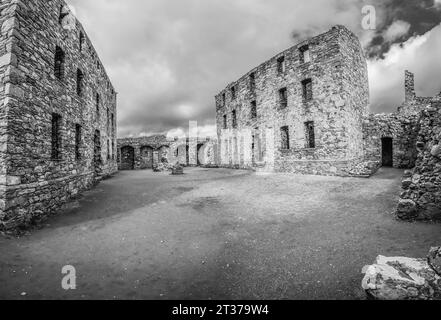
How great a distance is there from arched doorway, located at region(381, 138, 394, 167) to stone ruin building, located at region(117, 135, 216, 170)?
1760cm

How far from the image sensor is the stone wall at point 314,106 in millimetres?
12727

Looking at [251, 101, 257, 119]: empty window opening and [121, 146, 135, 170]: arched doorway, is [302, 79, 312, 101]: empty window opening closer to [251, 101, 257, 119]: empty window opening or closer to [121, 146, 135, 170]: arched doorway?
[251, 101, 257, 119]: empty window opening

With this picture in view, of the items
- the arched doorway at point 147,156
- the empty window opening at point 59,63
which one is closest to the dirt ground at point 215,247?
the empty window opening at point 59,63

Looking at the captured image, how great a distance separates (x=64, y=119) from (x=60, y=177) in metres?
2.19

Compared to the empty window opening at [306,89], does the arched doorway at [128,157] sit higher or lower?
lower

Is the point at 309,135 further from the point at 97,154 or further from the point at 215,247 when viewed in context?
the point at 97,154

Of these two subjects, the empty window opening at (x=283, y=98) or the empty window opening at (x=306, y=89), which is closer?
the empty window opening at (x=306, y=89)

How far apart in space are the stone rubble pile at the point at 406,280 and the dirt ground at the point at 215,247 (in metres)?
0.39

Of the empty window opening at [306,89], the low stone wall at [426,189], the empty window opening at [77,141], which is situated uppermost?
the empty window opening at [306,89]

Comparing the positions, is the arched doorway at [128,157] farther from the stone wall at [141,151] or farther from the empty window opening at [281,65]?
the empty window opening at [281,65]

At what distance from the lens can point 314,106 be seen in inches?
538

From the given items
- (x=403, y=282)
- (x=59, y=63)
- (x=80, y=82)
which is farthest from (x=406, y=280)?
(x=80, y=82)

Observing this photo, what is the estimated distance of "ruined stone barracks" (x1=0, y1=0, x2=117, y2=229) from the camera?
5477 millimetres

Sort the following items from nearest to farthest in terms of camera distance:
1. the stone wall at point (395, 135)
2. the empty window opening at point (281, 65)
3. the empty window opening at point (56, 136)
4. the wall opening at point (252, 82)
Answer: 1. the empty window opening at point (56, 136)
2. the stone wall at point (395, 135)
3. the empty window opening at point (281, 65)
4. the wall opening at point (252, 82)
